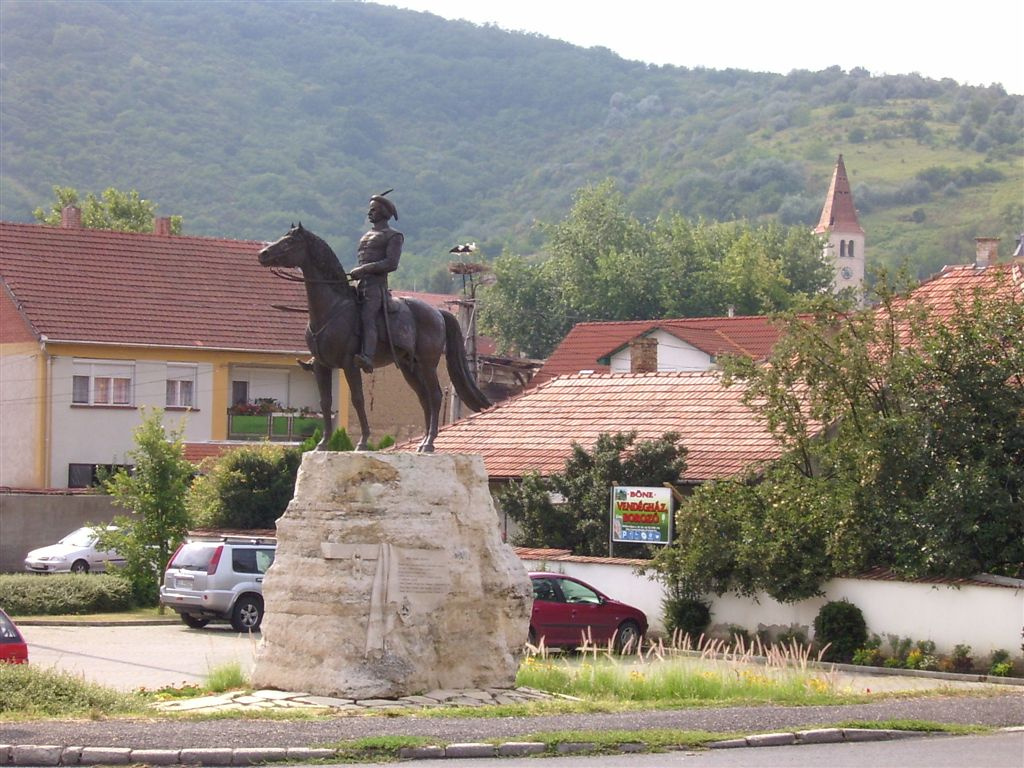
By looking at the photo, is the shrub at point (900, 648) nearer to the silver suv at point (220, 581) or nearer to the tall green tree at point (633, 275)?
the silver suv at point (220, 581)

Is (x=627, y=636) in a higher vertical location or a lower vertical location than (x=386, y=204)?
lower

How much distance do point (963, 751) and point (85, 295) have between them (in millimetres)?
39905

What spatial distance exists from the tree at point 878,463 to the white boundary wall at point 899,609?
298 mm

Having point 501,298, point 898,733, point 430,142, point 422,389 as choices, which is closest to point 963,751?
point 898,733

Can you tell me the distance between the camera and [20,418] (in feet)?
160

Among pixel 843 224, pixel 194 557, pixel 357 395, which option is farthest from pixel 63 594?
pixel 843 224

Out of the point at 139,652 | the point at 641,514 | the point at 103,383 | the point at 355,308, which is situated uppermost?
the point at 103,383

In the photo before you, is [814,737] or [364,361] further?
[364,361]

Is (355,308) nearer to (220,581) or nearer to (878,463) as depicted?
(878,463)

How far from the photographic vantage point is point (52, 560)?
4025 cm

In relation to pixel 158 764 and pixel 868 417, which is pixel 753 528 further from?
pixel 158 764

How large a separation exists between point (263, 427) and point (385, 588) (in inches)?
1358

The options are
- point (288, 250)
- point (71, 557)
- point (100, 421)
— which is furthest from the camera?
point (100, 421)

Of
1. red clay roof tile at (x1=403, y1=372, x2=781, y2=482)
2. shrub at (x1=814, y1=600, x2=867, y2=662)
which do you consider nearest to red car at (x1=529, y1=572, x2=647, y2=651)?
shrub at (x1=814, y1=600, x2=867, y2=662)
